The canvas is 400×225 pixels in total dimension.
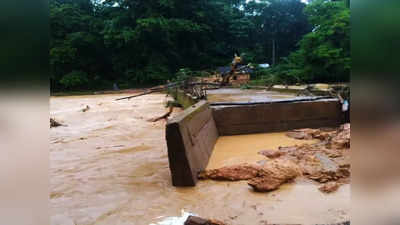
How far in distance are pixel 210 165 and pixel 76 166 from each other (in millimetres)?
1948

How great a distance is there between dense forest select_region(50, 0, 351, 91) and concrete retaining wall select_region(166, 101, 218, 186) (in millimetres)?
20732

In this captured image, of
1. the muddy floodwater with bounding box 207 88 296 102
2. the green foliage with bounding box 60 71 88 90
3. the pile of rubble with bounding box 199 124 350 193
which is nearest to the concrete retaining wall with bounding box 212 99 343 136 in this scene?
the muddy floodwater with bounding box 207 88 296 102

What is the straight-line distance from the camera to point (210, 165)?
4078 mm

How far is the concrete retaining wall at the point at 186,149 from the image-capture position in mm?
3186

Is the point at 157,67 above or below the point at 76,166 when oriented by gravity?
above

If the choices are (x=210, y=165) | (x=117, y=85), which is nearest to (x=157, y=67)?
(x=117, y=85)

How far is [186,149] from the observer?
10.7 feet

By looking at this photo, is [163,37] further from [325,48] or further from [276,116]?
[276,116]

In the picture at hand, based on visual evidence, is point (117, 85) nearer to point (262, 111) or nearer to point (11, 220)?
point (262, 111)

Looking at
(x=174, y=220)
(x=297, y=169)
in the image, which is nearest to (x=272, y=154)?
(x=297, y=169)

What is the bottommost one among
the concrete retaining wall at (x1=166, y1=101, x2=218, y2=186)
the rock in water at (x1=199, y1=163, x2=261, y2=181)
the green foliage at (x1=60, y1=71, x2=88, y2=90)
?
the rock in water at (x1=199, y1=163, x2=261, y2=181)

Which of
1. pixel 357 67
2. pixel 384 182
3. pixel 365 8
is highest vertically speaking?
pixel 365 8

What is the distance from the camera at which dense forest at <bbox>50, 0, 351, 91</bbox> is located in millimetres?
24656

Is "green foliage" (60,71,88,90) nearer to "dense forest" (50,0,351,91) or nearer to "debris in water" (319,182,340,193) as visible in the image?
"dense forest" (50,0,351,91)
